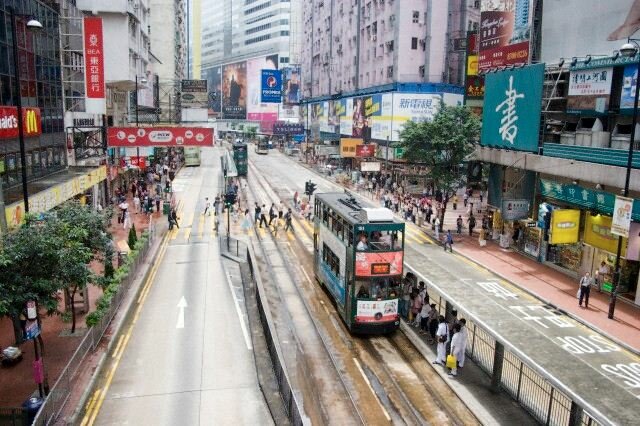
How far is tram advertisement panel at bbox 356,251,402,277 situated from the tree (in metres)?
19.3

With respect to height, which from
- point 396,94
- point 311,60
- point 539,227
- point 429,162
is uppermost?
point 311,60

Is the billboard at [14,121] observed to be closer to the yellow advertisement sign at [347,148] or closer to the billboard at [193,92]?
the yellow advertisement sign at [347,148]

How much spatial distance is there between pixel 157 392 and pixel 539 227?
2242cm

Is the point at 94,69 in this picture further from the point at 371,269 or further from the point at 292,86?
the point at 292,86

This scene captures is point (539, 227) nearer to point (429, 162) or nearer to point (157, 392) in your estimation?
point (429, 162)

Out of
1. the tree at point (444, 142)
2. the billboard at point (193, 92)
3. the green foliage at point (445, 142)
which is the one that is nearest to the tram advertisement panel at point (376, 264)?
the tree at point (444, 142)


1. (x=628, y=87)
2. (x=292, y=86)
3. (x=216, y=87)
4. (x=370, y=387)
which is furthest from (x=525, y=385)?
(x=216, y=87)

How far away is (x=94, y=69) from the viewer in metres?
34.9

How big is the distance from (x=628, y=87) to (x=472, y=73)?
96.5ft

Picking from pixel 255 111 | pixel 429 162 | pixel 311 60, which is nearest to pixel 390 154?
pixel 429 162

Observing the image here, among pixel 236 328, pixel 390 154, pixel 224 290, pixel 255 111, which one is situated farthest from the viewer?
pixel 255 111

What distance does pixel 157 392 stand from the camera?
15.0m

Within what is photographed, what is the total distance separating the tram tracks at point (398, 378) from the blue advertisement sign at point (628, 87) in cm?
1477

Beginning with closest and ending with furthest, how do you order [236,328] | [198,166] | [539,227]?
[236,328], [539,227], [198,166]
